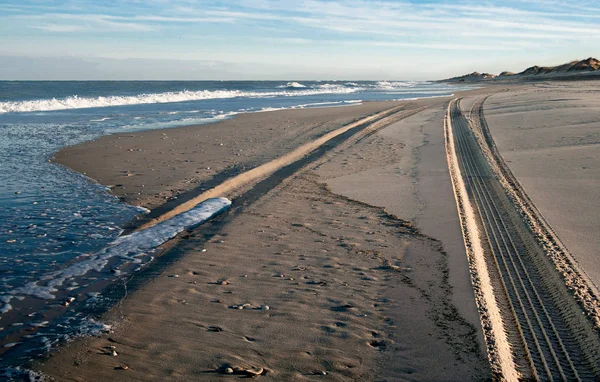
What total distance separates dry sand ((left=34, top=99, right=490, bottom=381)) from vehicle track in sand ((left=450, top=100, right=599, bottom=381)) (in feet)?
1.02

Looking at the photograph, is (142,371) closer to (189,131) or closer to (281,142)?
(281,142)

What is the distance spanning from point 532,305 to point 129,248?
4288 mm

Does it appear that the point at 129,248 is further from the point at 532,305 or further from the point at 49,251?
the point at 532,305

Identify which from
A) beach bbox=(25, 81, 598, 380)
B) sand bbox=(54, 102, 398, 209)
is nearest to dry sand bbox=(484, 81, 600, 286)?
beach bbox=(25, 81, 598, 380)

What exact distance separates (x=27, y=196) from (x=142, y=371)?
5.75m

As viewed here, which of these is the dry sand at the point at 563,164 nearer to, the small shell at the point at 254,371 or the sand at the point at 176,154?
Answer: the small shell at the point at 254,371

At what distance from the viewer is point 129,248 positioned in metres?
5.88

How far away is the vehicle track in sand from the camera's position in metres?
3.46

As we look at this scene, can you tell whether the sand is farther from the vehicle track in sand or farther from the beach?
the vehicle track in sand

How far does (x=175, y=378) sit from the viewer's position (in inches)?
128

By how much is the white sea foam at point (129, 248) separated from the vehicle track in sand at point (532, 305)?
148 inches

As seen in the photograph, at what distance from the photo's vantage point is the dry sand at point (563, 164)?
6090 mm

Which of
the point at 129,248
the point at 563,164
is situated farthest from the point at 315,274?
the point at 563,164

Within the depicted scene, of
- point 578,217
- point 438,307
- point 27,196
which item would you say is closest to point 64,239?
point 27,196
